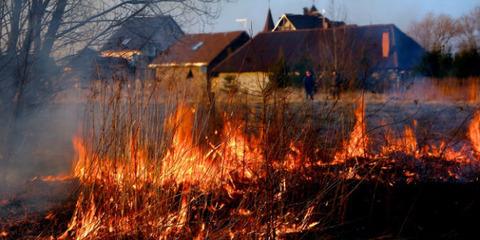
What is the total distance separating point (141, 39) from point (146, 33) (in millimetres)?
137

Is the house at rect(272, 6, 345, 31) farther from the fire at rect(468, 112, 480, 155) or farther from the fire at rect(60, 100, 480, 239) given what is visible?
the fire at rect(60, 100, 480, 239)

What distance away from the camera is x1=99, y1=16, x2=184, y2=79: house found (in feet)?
25.3

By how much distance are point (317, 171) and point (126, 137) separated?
7.30ft

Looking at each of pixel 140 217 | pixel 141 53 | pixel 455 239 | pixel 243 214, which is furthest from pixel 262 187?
pixel 141 53

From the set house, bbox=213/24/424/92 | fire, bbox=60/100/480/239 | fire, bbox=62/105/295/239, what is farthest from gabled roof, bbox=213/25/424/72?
fire, bbox=62/105/295/239

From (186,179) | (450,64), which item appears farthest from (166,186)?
(450,64)

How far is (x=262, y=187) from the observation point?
485 centimetres

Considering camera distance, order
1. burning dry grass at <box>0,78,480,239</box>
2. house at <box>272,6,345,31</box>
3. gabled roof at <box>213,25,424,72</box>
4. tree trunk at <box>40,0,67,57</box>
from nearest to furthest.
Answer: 1. burning dry grass at <box>0,78,480,239</box>
2. tree trunk at <box>40,0,67,57</box>
3. house at <box>272,6,345,31</box>
4. gabled roof at <box>213,25,424,72</box>

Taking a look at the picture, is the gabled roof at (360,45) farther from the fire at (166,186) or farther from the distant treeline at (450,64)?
the fire at (166,186)

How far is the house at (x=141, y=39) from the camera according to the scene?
25.3ft

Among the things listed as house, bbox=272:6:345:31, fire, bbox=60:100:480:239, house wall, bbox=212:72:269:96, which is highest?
house, bbox=272:6:345:31

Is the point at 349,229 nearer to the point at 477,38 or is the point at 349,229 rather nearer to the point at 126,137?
the point at 126,137

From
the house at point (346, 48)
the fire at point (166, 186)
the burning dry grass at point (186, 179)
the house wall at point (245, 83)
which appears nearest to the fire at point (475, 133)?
the burning dry grass at point (186, 179)

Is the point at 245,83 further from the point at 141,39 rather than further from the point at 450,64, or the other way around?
the point at 450,64
